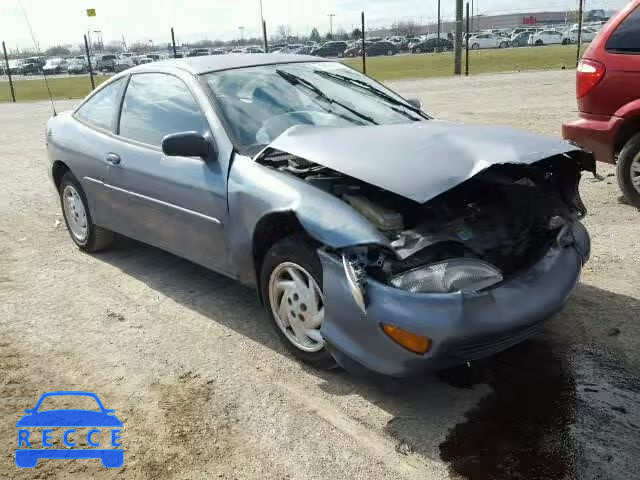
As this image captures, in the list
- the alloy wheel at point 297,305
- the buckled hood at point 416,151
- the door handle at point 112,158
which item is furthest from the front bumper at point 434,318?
the door handle at point 112,158

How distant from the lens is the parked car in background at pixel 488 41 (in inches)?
2087

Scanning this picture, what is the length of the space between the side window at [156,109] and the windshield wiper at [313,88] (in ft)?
2.31

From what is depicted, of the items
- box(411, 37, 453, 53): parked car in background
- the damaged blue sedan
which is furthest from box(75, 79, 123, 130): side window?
box(411, 37, 453, 53): parked car in background

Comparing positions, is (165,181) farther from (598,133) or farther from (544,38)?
(544,38)

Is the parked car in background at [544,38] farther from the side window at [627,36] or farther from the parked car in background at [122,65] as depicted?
the side window at [627,36]

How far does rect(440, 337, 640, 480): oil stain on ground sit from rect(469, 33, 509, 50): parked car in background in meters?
53.2

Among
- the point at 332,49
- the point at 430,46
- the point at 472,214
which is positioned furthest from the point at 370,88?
the point at 430,46

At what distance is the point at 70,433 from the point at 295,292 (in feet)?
4.26

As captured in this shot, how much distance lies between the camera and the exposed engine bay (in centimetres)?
295

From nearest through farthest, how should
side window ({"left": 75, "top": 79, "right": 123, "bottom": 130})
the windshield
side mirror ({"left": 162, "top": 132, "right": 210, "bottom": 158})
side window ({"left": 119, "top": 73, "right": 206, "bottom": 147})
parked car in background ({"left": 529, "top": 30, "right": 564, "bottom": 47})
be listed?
1. side mirror ({"left": 162, "top": 132, "right": 210, "bottom": 158})
2. the windshield
3. side window ({"left": 119, "top": 73, "right": 206, "bottom": 147})
4. side window ({"left": 75, "top": 79, "right": 123, "bottom": 130})
5. parked car in background ({"left": 529, "top": 30, "right": 564, "bottom": 47})

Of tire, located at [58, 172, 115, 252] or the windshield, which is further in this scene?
tire, located at [58, 172, 115, 252]

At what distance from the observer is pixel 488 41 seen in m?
53.9

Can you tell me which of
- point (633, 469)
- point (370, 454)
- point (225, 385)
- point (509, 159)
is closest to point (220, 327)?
point (225, 385)

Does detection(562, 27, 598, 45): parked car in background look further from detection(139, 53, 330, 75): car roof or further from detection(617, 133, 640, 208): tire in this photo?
detection(139, 53, 330, 75): car roof
